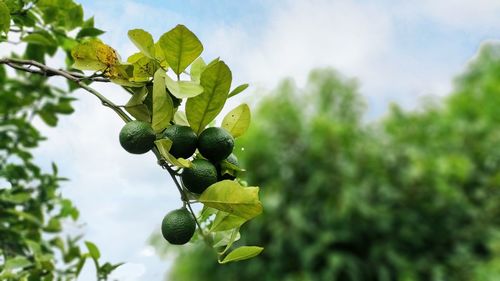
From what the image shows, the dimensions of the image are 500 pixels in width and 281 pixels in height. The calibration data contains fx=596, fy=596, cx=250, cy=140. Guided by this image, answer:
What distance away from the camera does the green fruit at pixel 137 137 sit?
0.59 meters

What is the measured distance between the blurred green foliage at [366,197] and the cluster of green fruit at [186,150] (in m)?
3.86

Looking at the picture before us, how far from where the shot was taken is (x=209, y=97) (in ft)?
1.94

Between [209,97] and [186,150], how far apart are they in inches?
2.3

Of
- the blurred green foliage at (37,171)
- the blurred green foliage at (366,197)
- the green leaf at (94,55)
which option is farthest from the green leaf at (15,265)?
the blurred green foliage at (366,197)

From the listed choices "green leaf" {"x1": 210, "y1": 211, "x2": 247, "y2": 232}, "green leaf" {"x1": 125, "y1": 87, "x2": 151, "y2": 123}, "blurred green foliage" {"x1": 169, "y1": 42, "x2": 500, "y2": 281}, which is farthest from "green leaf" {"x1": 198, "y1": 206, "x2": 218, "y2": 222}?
"blurred green foliage" {"x1": 169, "y1": 42, "x2": 500, "y2": 281}

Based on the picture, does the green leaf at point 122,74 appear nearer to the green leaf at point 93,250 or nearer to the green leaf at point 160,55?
the green leaf at point 160,55

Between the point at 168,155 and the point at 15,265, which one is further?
the point at 15,265

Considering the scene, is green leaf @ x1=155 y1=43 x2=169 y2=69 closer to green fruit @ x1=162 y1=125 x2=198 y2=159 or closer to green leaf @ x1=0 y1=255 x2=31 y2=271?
green fruit @ x1=162 y1=125 x2=198 y2=159

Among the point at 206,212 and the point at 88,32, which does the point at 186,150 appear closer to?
the point at 206,212

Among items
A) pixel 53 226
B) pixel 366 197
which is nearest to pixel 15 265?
pixel 53 226

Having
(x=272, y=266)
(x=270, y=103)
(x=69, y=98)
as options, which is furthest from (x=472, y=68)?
(x=69, y=98)

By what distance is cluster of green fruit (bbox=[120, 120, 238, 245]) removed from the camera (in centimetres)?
59

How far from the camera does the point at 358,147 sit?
4855mm

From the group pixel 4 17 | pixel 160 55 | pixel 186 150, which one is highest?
pixel 4 17
